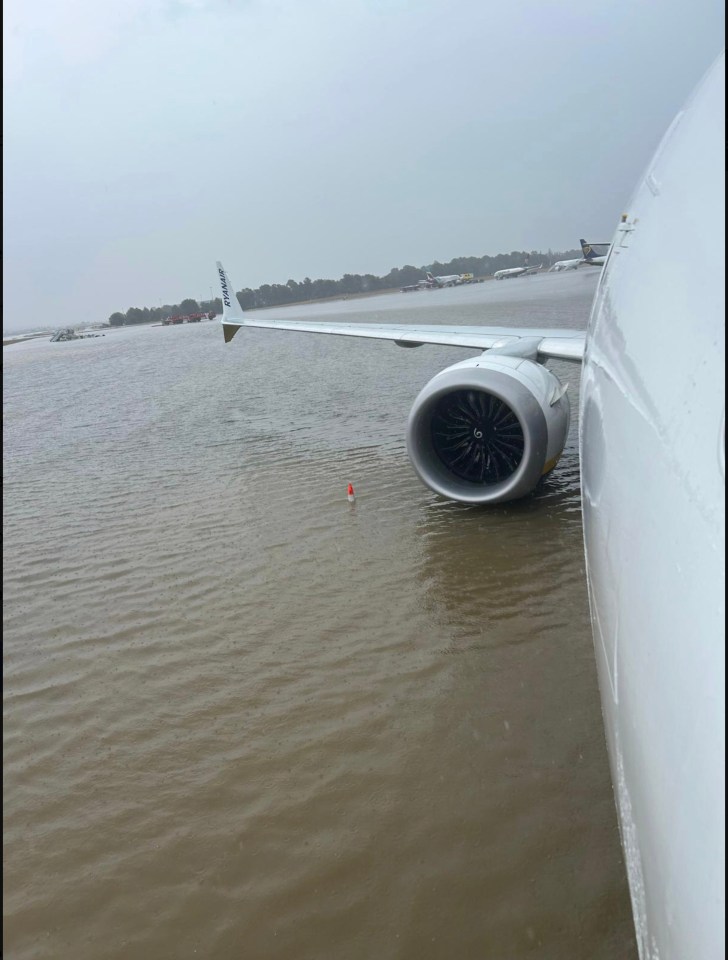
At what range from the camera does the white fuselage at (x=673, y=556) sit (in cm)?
163

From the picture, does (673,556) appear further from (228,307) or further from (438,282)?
(438,282)

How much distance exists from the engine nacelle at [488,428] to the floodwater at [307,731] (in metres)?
0.57

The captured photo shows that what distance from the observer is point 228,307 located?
18.1 metres

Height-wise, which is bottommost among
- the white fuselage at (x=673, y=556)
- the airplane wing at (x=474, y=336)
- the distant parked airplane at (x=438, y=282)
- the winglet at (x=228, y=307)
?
the white fuselage at (x=673, y=556)

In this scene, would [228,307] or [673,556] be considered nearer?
[673,556]

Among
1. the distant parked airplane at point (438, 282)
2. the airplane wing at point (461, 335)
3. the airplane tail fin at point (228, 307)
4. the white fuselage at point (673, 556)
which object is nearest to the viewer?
the white fuselage at point (673, 556)

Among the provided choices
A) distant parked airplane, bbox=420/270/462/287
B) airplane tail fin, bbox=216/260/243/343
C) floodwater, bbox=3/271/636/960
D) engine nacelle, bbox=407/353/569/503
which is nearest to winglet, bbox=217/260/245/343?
airplane tail fin, bbox=216/260/243/343

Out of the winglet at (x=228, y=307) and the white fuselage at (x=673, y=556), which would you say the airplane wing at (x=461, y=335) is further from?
the white fuselage at (x=673, y=556)

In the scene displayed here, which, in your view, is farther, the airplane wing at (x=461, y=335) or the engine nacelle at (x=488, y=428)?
the airplane wing at (x=461, y=335)

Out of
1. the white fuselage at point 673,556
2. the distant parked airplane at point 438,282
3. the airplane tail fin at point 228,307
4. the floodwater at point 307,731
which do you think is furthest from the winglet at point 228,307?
the distant parked airplane at point 438,282

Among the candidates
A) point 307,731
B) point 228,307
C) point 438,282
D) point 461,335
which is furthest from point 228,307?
point 438,282

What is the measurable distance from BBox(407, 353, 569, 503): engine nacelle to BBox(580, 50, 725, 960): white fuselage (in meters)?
5.67

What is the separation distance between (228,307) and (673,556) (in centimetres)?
1728

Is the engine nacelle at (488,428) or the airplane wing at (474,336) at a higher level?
the airplane wing at (474,336)
